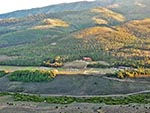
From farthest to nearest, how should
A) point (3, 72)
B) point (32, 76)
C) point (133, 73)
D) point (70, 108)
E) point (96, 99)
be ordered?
point (3, 72) → point (32, 76) → point (133, 73) → point (96, 99) → point (70, 108)

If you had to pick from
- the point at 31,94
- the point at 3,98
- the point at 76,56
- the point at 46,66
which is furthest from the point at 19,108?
the point at 76,56

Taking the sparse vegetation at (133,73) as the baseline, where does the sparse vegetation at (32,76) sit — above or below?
→ above

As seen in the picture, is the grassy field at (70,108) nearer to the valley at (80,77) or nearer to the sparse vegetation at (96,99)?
the valley at (80,77)

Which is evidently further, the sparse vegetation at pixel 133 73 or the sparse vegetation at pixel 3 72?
the sparse vegetation at pixel 3 72

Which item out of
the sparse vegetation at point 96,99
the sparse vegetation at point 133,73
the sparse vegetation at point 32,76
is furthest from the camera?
the sparse vegetation at point 32,76

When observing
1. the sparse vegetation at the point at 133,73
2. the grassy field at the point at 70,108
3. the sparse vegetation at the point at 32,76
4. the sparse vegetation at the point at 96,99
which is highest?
the grassy field at the point at 70,108

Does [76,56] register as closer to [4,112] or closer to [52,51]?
[52,51]

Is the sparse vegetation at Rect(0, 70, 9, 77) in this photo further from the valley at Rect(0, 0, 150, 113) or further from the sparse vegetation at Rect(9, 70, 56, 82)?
the sparse vegetation at Rect(9, 70, 56, 82)

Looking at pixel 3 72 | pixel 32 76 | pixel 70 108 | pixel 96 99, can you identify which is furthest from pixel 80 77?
pixel 70 108

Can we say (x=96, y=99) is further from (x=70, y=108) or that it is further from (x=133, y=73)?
(x=133, y=73)

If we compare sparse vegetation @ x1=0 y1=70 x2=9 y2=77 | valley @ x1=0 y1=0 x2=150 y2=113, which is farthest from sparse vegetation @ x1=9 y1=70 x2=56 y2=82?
sparse vegetation @ x1=0 y1=70 x2=9 y2=77

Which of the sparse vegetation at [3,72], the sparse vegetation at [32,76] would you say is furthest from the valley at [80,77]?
the sparse vegetation at [3,72]

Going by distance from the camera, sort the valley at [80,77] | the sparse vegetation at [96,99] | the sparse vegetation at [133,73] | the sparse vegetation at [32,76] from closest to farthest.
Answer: the valley at [80,77], the sparse vegetation at [96,99], the sparse vegetation at [133,73], the sparse vegetation at [32,76]
